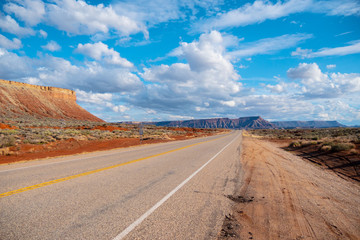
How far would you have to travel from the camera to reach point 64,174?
7230 mm

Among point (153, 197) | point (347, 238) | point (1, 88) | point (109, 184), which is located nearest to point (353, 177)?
point (347, 238)

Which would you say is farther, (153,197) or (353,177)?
(353,177)

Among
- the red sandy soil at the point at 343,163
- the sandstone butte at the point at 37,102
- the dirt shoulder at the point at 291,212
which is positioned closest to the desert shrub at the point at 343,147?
the red sandy soil at the point at 343,163

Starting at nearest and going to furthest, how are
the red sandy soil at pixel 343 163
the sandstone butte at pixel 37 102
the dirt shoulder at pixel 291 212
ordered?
the dirt shoulder at pixel 291 212
the red sandy soil at pixel 343 163
the sandstone butte at pixel 37 102

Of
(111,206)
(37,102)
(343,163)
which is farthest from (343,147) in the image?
(37,102)

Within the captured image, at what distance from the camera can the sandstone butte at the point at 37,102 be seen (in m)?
73.9

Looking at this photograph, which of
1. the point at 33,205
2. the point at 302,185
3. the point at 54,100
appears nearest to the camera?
the point at 33,205

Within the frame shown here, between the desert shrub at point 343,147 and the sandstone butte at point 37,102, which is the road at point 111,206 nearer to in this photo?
the desert shrub at point 343,147

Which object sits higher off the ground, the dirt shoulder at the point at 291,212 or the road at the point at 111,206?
the road at the point at 111,206

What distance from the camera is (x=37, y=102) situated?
3467 inches

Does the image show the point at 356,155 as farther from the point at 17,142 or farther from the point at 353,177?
the point at 17,142

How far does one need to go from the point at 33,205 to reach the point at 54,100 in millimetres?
115490

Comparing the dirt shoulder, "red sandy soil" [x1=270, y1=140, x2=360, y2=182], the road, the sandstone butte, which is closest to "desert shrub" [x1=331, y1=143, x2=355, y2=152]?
"red sandy soil" [x1=270, y1=140, x2=360, y2=182]

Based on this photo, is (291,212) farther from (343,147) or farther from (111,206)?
(343,147)
